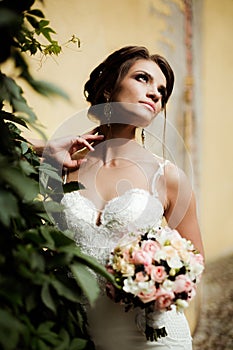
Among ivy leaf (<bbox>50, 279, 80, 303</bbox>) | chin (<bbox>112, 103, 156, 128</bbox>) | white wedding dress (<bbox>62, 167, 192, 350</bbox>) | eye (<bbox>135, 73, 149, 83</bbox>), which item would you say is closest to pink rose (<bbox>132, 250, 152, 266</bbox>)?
white wedding dress (<bbox>62, 167, 192, 350</bbox>)

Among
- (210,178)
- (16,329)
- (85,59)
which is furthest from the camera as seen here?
(210,178)

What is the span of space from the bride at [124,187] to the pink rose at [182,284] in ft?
0.78

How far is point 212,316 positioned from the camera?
3.16m

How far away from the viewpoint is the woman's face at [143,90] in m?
1.57

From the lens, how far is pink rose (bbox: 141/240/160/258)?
1.20 metres

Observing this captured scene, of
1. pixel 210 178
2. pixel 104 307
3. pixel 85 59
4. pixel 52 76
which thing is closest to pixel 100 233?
pixel 104 307

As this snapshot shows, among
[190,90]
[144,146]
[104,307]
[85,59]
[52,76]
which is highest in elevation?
[190,90]

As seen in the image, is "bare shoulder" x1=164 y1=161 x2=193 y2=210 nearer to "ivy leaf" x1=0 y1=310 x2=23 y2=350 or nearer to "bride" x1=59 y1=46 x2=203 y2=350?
"bride" x1=59 y1=46 x2=203 y2=350

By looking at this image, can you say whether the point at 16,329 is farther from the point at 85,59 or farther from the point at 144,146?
the point at 85,59

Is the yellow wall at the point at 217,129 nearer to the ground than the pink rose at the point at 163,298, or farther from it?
farther from it

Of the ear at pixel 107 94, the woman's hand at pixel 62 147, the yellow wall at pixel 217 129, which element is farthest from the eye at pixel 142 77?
the yellow wall at pixel 217 129

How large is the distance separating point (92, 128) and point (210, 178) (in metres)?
2.13

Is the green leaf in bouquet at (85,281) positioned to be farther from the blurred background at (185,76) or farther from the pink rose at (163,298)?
the blurred background at (185,76)

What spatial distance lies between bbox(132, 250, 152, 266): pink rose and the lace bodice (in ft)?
0.90
